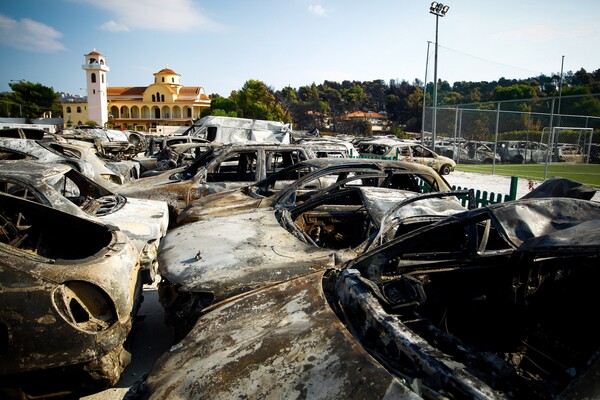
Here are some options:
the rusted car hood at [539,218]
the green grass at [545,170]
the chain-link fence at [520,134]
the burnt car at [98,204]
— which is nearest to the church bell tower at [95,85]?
the chain-link fence at [520,134]

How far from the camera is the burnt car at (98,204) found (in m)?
4.40

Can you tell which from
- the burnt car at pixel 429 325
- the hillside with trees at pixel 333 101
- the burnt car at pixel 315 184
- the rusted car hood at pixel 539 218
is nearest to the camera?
the burnt car at pixel 429 325

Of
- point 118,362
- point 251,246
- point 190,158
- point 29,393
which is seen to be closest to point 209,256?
point 251,246

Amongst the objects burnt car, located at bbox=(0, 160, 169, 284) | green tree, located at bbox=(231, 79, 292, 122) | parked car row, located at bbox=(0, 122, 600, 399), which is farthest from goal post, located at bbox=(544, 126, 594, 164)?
green tree, located at bbox=(231, 79, 292, 122)

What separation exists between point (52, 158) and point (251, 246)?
654 centimetres

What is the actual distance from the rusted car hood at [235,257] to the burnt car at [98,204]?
40cm

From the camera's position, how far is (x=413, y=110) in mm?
65625

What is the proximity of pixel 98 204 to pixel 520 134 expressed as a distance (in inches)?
1036

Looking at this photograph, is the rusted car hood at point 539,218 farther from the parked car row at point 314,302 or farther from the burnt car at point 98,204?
the burnt car at point 98,204

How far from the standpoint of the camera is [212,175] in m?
8.79

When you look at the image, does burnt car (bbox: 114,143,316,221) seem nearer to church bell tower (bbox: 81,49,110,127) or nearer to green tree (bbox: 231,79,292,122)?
green tree (bbox: 231,79,292,122)

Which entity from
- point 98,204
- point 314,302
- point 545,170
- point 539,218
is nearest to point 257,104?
point 545,170

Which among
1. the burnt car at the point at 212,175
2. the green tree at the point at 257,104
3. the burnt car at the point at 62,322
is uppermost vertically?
the green tree at the point at 257,104

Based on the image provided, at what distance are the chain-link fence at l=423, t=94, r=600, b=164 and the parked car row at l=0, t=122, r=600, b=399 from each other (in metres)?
17.0
